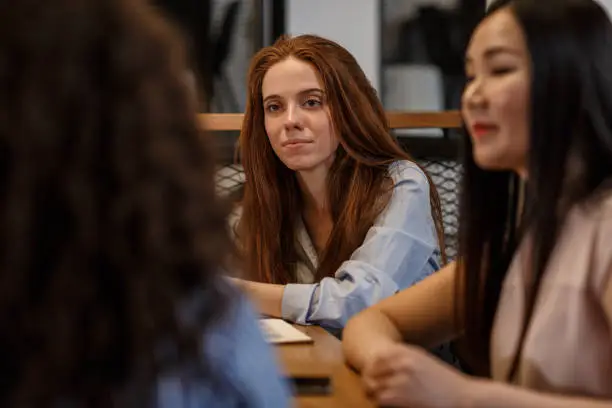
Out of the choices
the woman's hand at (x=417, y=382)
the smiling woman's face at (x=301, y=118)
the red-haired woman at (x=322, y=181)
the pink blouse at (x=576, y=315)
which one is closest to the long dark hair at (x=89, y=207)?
the woman's hand at (x=417, y=382)

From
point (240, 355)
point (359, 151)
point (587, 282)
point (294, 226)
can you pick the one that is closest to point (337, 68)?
point (359, 151)

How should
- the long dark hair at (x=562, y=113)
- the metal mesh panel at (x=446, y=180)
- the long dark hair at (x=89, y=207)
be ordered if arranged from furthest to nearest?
the metal mesh panel at (x=446, y=180)
the long dark hair at (x=562, y=113)
the long dark hair at (x=89, y=207)

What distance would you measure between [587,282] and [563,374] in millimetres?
120

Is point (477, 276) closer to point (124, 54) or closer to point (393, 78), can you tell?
point (124, 54)

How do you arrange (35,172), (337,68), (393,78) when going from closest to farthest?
(35,172)
(337,68)
(393,78)

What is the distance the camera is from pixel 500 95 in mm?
1113

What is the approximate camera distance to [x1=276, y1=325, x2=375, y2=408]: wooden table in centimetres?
107

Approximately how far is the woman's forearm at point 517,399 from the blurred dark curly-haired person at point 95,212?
0.44 meters

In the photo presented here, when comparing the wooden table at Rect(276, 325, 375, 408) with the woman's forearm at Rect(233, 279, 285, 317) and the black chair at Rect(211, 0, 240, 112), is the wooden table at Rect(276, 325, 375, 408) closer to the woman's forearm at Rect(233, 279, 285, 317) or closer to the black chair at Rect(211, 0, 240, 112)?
the woman's forearm at Rect(233, 279, 285, 317)

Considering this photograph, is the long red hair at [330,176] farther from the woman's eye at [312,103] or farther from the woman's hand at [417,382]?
the woman's hand at [417,382]

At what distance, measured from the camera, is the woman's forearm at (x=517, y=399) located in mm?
937

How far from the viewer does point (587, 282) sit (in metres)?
1.01

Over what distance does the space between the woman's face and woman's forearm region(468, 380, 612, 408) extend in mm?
334

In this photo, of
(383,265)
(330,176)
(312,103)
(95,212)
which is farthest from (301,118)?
(95,212)
